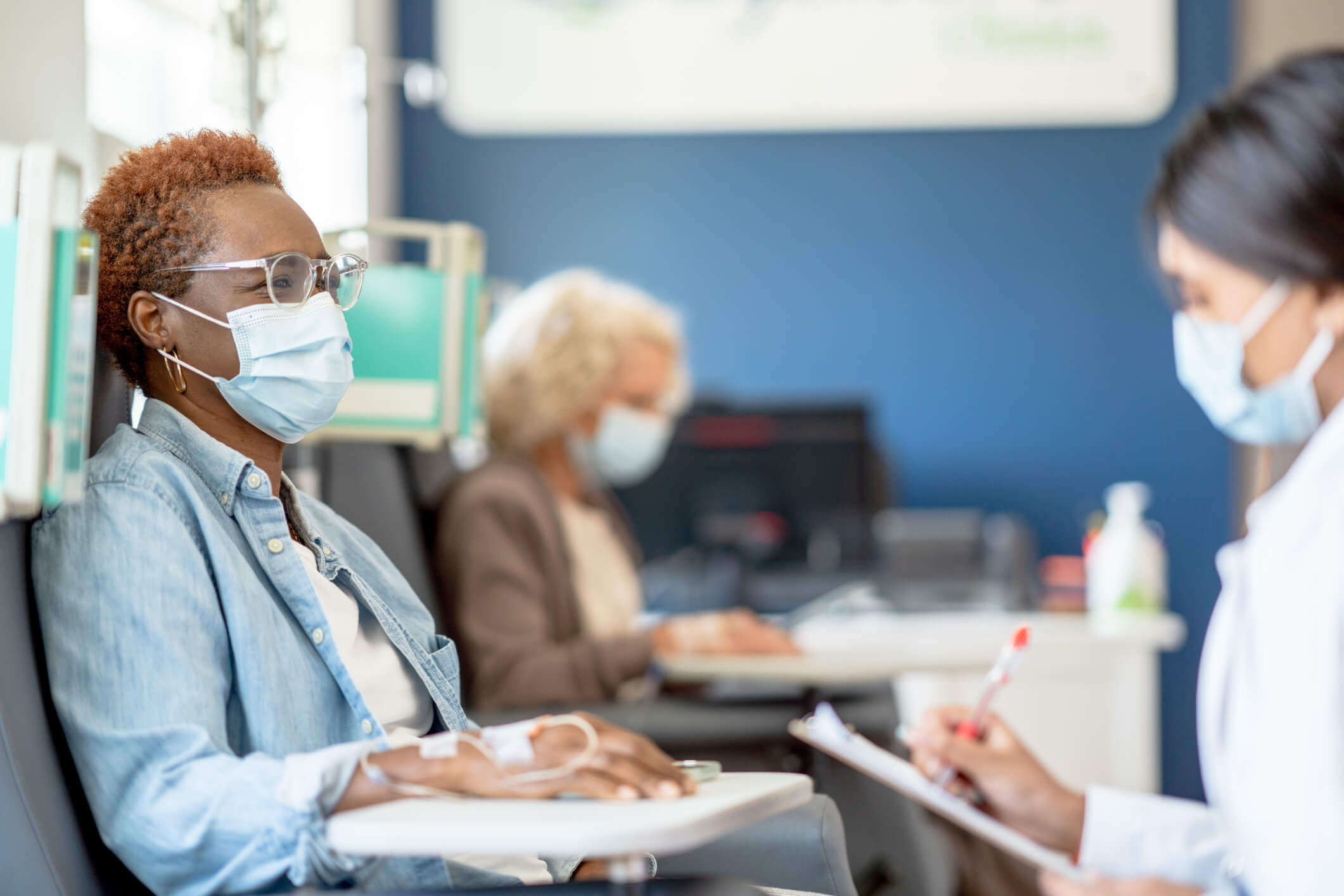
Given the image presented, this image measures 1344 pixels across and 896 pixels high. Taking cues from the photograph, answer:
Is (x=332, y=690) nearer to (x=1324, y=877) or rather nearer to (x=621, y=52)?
(x=1324, y=877)

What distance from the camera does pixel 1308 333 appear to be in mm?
1016

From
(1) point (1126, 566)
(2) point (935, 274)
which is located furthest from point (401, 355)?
(2) point (935, 274)

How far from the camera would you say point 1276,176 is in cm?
97

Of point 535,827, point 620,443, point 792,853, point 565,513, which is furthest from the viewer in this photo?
point 620,443

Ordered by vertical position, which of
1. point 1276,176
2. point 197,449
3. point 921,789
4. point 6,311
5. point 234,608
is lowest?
point 921,789

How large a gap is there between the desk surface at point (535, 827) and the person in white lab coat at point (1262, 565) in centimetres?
37

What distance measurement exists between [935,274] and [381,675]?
2.86 meters

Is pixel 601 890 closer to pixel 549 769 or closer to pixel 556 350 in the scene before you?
pixel 549 769

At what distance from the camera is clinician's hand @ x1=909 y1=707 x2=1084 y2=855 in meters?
1.16

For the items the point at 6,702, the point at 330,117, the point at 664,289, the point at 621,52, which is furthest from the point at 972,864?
the point at 621,52

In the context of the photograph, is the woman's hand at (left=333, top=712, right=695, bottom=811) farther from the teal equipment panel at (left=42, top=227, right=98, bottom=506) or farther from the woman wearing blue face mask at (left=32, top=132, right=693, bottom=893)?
the teal equipment panel at (left=42, top=227, right=98, bottom=506)

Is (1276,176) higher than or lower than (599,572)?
higher

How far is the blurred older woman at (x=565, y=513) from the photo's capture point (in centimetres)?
200

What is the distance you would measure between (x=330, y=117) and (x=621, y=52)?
1.17 m
